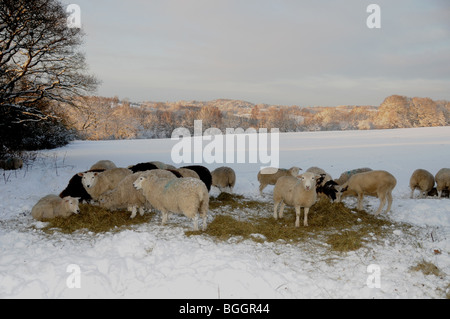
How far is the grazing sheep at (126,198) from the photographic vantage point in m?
8.22

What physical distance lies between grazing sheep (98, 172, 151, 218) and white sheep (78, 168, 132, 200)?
0.81 meters

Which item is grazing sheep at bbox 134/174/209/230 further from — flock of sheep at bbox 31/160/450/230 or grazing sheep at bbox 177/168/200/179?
grazing sheep at bbox 177/168/200/179

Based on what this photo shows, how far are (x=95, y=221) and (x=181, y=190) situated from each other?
2.57 metres

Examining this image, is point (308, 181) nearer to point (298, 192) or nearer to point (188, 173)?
point (298, 192)

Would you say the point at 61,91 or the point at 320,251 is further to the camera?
the point at 61,91

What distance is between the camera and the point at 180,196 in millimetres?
6957

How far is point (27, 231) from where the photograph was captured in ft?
22.8

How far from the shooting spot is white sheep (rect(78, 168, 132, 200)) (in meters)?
9.02

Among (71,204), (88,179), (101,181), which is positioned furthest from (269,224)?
(88,179)

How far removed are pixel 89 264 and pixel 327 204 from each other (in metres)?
7.23

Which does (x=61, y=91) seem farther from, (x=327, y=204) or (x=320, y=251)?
(x=320, y=251)

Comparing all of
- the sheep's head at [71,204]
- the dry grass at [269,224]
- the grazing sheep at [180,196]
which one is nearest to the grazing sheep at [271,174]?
the dry grass at [269,224]

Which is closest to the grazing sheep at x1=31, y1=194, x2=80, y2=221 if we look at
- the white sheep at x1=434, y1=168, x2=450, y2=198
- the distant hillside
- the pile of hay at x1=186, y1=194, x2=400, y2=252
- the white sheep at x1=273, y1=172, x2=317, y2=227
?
the pile of hay at x1=186, y1=194, x2=400, y2=252

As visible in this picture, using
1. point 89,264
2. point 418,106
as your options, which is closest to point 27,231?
point 89,264
